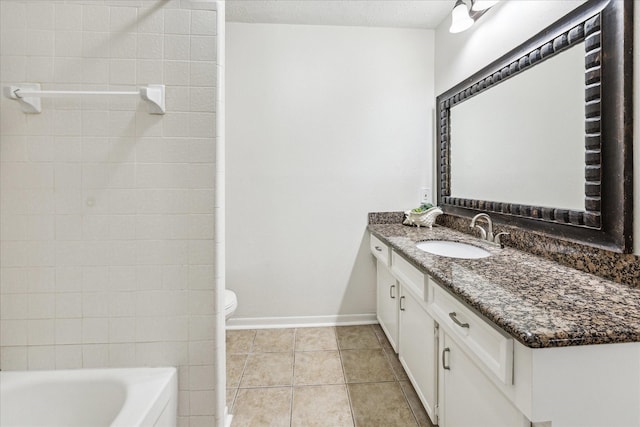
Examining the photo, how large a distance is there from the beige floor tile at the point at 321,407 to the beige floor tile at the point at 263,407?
0.16 ft

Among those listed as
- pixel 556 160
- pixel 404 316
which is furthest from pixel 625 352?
pixel 404 316

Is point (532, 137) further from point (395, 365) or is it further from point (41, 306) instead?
point (41, 306)

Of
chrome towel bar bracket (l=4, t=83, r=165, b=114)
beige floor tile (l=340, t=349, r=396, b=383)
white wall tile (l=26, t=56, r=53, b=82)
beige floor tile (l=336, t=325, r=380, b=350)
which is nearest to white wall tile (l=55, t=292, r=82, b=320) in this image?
chrome towel bar bracket (l=4, t=83, r=165, b=114)

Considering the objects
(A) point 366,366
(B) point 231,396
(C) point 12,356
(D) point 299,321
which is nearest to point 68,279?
(C) point 12,356

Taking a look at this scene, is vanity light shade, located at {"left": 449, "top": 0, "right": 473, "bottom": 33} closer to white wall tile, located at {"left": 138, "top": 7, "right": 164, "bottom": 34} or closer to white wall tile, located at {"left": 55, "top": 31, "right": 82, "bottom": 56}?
white wall tile, located at {"left": 138, "top": 7, "right": 164, "bottom": 34}

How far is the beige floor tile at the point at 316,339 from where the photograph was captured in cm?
230

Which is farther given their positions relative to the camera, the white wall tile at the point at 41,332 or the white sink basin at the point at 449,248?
the white sink basin at the point at 449,248

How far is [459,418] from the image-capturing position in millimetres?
1213

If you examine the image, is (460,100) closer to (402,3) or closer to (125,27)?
(402,3)

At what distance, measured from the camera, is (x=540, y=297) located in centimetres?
97

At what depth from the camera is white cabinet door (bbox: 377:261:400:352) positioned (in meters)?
2.06

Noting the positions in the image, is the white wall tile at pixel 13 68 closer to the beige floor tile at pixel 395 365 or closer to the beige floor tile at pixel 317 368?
the beige floor tile at pixel 317 368

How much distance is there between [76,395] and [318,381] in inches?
47.9

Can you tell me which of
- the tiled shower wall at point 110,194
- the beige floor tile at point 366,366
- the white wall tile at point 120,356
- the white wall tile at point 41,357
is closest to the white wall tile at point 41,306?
the tiled shower wall at point 110,194
